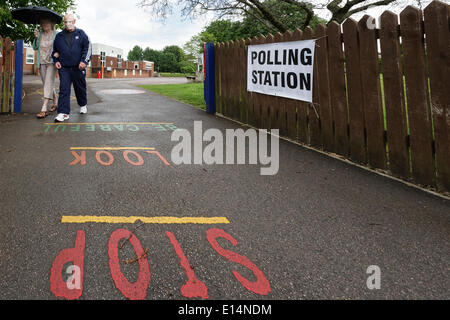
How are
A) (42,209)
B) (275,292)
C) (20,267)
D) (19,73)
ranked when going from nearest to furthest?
(275,292)
(20,267)
(42,209)
(19,73)

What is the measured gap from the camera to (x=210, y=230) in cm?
276

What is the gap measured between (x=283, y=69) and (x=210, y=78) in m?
3.83

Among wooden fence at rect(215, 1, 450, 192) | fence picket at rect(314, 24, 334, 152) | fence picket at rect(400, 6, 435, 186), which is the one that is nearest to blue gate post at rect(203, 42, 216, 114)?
wooden fence at rect(215, 1, 450, 192)

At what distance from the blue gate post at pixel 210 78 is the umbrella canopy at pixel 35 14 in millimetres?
3881

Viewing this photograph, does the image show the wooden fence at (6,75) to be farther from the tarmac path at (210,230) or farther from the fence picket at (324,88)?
the fence picket at (324,88)

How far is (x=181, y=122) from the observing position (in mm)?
8109

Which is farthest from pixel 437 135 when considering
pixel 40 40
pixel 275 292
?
pixel 40 40

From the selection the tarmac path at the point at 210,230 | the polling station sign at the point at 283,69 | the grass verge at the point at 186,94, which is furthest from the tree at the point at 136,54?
the tarmac path at the point at 210,230

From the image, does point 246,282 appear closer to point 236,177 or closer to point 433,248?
point 433,248

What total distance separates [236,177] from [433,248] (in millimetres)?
2258

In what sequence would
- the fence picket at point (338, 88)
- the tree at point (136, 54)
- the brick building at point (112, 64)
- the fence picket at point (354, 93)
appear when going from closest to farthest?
1. the fence picket at point (354, 93)
2. the fence picket at point (338, 88)
3. the brick building at point (112, 64)
4. the tree at point (136, 54)

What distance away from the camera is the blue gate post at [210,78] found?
9.64 meters

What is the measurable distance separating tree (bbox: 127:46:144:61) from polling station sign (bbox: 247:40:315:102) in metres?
165

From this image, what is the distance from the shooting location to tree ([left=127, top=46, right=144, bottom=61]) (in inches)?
6394
